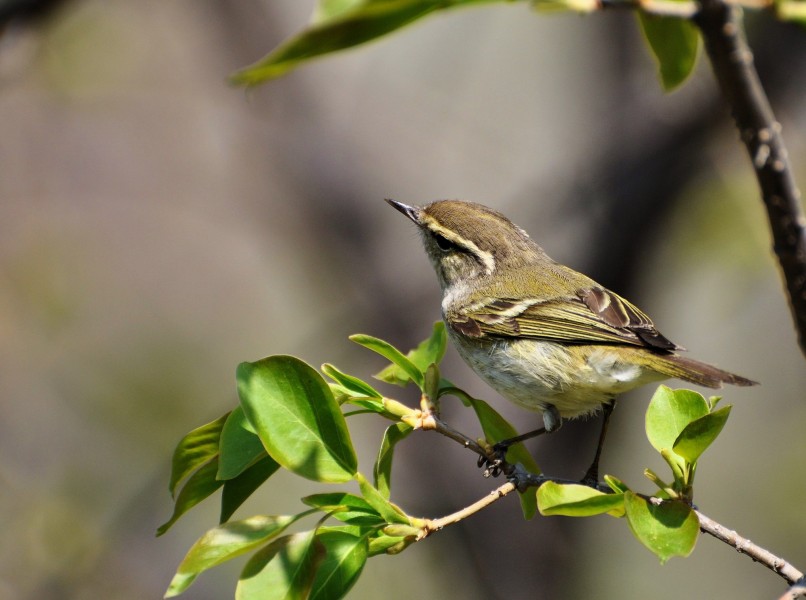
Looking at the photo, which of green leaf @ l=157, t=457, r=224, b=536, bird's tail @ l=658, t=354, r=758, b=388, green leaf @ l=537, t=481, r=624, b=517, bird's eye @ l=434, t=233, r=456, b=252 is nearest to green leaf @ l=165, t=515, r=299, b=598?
green leaf @ l=157, t=457, r=224, b=536

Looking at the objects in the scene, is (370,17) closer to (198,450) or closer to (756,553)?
(198,450)

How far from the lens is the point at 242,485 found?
1708 mm

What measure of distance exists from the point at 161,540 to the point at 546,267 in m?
3.17

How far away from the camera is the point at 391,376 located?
2.14 meters

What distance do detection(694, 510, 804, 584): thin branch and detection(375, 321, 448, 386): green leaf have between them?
73 cm

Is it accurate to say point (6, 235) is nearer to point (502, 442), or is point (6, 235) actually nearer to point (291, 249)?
point (291, 249)

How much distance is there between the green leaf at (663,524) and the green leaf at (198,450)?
31.2 inches

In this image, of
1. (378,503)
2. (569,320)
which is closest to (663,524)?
(378,503)

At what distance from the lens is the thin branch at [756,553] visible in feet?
5.20

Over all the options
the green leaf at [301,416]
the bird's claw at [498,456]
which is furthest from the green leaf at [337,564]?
the bird's claw at [498,456]

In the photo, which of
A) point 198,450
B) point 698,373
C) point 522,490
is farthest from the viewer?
point 698,373

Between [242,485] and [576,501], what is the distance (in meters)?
0.66

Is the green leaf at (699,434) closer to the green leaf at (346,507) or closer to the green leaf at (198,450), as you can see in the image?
the green leaf at (346,507)

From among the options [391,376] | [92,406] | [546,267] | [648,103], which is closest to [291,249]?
[92,406]
